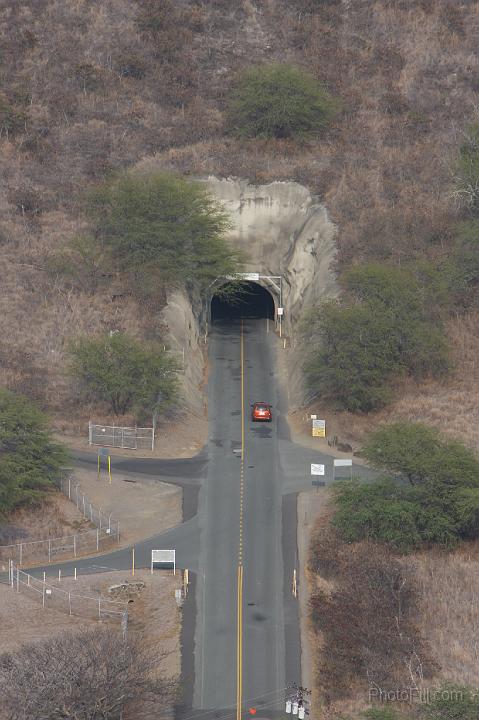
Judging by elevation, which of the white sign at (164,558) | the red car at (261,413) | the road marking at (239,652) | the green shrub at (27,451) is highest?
the red car at (261,413)

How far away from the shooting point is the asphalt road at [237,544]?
208 ft

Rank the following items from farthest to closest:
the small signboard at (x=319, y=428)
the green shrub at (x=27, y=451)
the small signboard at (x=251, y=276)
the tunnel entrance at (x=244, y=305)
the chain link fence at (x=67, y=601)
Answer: the tunnel entrance at (x=244, y=305) → the small signboard at (x=251, y=276) → the small signboard at (x=319, y=428) → the green shrub at (x=27, y=451) → the chain link fence at (x=67, y=601)

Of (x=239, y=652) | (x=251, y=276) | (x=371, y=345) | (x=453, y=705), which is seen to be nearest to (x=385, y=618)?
(x=239, y=652)

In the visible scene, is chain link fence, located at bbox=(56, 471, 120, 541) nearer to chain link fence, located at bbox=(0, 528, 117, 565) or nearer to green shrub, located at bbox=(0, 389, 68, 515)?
chain link fence, located at bbox=(0, 528, 117, 565)

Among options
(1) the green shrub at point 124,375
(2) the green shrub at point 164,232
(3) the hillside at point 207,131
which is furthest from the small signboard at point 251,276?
(1) the green shrub at point 124,375

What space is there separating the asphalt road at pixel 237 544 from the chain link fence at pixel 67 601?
1950mm

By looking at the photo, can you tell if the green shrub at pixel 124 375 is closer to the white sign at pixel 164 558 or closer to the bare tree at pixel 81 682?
the white sign at pixel 164 558

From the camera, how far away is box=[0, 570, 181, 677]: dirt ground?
214ft

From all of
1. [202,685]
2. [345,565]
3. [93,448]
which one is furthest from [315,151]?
[202,685]

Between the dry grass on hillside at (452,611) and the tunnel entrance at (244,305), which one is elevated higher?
the tunnel entrance at (244,305)

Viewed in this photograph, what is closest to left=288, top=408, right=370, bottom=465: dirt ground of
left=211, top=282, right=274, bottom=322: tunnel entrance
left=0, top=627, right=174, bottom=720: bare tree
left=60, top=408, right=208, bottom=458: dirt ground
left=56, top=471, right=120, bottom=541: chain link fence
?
left=60, top=408, right=208, bottom=458: dirt ground

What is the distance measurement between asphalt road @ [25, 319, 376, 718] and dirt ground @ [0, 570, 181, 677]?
0.81 metres

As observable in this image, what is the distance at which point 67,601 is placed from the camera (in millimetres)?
69000

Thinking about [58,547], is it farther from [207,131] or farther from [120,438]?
[207,131]
